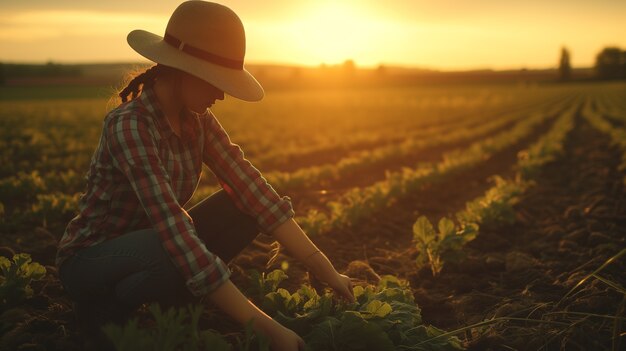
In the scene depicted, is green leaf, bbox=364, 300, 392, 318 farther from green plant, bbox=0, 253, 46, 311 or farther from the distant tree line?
the distant tree line

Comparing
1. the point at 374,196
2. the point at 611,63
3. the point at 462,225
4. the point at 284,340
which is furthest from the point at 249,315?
the point at 611,63

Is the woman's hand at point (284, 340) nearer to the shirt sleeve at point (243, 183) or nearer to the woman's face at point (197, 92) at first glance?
the shirt sleeve at point (243, 183)

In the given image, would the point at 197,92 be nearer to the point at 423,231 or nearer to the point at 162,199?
the point at 162,199

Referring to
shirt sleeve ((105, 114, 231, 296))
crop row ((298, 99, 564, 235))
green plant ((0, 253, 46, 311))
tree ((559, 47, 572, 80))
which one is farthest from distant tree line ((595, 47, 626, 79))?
shirt sleeve ((105, 114, 231, 296))

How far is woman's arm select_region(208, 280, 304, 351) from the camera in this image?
6.72 feet

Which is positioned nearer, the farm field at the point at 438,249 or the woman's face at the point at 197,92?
the woman's face at the point at 197,92

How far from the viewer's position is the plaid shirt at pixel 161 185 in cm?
208

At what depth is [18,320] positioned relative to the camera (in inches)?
111

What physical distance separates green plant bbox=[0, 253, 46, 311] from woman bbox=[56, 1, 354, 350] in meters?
0.58

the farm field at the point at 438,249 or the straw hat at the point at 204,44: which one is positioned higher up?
the straw hat at the point at 204,44

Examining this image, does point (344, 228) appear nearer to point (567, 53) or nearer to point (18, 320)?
point (18, 320)

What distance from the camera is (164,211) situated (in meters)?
2.09

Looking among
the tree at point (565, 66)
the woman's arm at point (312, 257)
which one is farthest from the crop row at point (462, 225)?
the tree at point (565, 66)

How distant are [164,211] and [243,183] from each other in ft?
2.48
